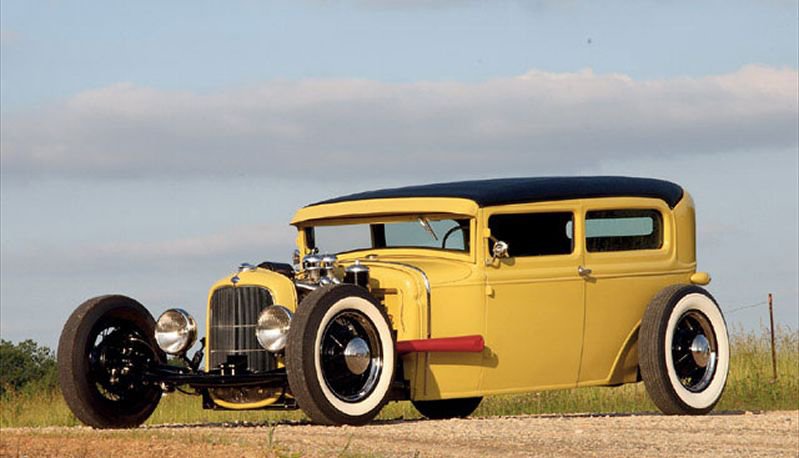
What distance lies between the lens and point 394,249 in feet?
46.4

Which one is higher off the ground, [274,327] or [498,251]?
[498,251]

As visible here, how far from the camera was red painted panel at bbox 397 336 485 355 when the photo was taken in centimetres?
1273

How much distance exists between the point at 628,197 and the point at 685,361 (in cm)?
162

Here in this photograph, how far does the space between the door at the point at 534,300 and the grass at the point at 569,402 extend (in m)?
3.03

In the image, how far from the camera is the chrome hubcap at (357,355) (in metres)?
12.3

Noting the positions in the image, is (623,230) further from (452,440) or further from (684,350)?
(452,440)

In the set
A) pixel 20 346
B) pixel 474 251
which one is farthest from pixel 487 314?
pixel 20 346

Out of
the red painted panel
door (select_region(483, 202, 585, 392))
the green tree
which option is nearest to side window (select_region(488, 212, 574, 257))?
door (select_region(483, 202, 585, 392))

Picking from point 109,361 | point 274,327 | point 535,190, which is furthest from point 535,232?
point 109,361

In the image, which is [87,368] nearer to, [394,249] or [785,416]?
[394,249]

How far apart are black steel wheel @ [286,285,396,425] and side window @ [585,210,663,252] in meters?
2.66

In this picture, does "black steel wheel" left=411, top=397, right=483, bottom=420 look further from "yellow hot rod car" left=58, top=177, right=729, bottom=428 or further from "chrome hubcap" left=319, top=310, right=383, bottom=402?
"chrome hubcap" left=319, top=310, right=383, bottom=402

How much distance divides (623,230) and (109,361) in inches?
192

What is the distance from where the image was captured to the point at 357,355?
Answer: 40.4ft
